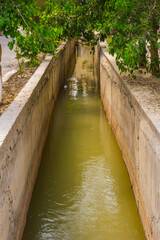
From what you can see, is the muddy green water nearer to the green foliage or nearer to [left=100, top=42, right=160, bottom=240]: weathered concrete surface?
[left=100, top=42, right=160, bottom=240]: weathered concrete surface

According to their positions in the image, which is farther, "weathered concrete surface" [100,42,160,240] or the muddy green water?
the muddy green water

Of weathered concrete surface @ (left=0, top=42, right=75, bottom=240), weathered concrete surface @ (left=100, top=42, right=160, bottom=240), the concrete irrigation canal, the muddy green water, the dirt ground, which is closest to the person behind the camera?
weathered concrete surface @ (left=0, top=42, right=75, bottom=240)

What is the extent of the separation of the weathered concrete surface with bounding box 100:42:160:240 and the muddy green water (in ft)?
1.04

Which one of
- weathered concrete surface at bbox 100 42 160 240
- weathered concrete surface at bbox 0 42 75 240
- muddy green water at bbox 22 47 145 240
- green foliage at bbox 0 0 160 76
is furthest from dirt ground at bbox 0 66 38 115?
weathered concrete surface at bbox 100 42 160 240

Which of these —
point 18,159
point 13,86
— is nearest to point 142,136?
point 18,159

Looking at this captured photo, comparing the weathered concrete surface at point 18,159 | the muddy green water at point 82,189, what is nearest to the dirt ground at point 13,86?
the weathered concrete surface at point 18,159

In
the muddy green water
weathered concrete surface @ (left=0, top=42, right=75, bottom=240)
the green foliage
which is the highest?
the green foliage

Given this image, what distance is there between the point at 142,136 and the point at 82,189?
193 centimetres

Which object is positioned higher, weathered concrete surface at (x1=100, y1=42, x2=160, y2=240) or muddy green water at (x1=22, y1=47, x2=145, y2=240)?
weathered concrete surface at (x1=100, y1=42, x2=160, y2=240)

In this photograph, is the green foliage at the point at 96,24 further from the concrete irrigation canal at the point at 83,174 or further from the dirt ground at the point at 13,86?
the dirt ground at the point at 13,86

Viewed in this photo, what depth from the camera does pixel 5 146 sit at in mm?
4324

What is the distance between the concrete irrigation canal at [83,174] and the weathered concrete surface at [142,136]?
0.01 m

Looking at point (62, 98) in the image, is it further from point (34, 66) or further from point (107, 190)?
point (107, 190)

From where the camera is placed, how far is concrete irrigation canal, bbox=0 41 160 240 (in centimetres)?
470
